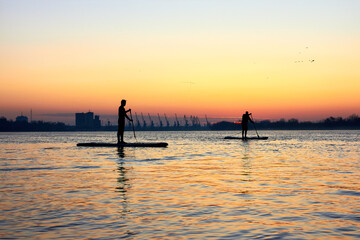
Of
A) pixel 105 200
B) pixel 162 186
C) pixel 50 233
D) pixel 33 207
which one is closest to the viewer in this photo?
pixel 50 233

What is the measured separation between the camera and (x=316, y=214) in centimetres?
897

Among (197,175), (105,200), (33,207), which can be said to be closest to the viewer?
(33,207)

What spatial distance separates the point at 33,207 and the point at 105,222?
2.21 m

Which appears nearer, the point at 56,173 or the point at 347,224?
the point at 347,224

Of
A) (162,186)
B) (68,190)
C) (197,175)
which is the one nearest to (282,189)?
(162,186)

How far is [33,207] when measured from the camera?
962 cm

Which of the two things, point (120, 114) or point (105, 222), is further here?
point (120, 114)

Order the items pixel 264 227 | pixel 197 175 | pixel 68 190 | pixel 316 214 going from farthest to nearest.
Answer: pixel 197 175 → pixel 68 190 → pixel 316 214 → pixel 264 227

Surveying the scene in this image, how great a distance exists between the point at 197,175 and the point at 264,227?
834 cm

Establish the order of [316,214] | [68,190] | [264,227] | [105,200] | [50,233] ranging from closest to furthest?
[50,233] → [264,227] → [316,214] → [105,200] → [68,190]

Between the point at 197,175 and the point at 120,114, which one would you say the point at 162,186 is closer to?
the point at 197,175

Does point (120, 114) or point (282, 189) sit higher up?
point (120, 114)

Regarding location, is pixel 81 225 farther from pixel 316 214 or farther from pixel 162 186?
pixel 162 186

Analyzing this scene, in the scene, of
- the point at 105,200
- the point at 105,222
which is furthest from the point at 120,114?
the point at 105,222
